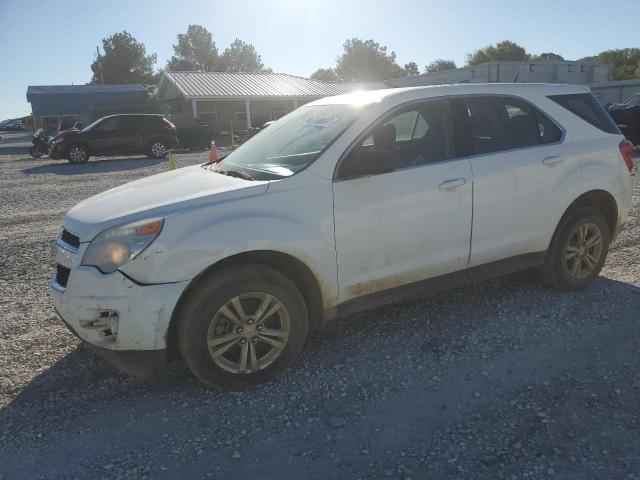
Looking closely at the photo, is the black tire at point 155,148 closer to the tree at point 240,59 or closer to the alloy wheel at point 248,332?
the alloy wheel at point 248,332

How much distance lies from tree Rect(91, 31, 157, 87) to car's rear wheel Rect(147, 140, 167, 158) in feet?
196

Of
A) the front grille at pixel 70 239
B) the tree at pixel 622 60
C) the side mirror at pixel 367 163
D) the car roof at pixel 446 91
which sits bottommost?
the front grille at pixel 70 239

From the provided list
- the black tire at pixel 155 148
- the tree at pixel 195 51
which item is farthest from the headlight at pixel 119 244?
the tree at pixel 195 51

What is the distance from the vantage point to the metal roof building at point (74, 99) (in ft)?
125

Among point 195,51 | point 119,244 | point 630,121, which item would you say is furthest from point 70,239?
point 195,51

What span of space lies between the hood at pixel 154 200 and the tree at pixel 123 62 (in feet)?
249

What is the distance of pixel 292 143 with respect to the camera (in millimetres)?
3852

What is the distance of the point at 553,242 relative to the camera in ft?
14.1

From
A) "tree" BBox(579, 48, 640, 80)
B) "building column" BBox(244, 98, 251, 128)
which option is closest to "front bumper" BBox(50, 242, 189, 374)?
"building column" BBox(244, 98, 251, 128)

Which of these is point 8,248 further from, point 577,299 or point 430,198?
point 577,299

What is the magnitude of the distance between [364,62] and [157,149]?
81.3m

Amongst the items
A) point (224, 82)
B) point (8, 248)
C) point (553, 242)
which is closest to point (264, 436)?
point (553, 242)

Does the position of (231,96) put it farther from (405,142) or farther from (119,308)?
(119,308)

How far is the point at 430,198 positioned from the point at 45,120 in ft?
145
